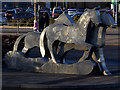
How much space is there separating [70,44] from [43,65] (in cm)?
119

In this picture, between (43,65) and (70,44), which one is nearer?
(43,65)

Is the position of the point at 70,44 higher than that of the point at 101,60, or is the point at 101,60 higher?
the point at 70,44

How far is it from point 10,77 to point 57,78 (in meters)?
1.51

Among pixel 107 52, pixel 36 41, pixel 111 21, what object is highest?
pixel 111 21

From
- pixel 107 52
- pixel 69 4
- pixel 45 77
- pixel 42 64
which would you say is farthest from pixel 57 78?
pixel 69 4

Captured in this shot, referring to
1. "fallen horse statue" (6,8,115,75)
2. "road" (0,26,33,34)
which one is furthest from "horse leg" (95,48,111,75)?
"road" (0,26,33,34)

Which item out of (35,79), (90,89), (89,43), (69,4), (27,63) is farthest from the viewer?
(69,4)

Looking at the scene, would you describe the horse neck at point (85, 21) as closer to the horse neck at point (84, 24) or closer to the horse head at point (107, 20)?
the horse neck at point (84, 24)

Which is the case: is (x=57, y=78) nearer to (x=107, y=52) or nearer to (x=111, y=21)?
(x=111, y=21)

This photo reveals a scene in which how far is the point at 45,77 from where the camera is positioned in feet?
36.1

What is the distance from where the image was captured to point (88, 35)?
446 inches

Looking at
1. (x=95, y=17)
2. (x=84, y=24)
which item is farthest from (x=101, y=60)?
(x=95, y=17)

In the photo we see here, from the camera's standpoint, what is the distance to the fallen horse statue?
11.1 metres

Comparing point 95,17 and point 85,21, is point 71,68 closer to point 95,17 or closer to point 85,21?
point 85,21
